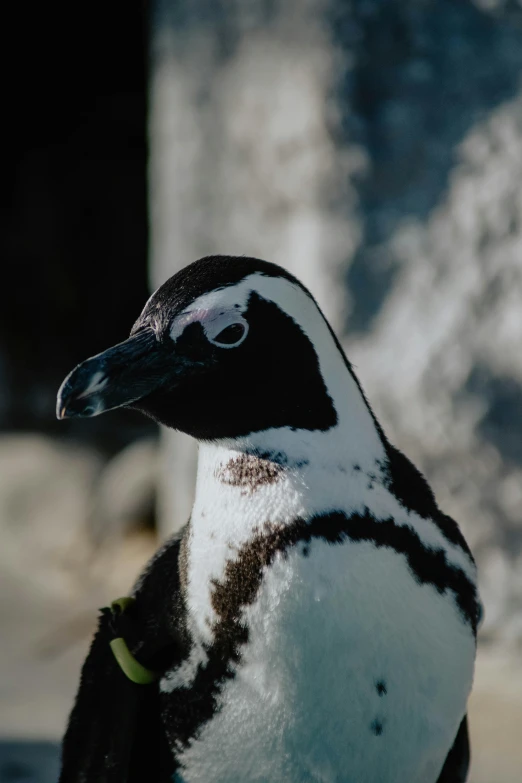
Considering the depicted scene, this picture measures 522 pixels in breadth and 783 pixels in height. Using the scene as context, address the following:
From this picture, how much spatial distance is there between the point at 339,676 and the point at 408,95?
125cm

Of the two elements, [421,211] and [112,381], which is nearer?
[112,381]

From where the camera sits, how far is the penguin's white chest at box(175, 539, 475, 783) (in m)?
0.76

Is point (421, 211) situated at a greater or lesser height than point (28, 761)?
greater

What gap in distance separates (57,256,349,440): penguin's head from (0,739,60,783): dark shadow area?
96cm

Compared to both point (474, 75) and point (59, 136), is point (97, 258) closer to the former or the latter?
point (59, 136)

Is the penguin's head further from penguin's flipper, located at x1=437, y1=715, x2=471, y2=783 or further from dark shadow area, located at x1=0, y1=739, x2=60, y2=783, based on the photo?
dark shadow area, located at x1=0, y1=739, x2=60, y2=783

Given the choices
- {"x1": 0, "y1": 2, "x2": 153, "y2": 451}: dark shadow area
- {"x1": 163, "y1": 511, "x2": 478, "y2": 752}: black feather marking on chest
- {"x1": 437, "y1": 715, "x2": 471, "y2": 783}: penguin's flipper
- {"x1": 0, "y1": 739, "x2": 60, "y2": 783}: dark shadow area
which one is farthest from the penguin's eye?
{"x1": 0, "y1": 2, "x2": 153, "y2": 451}: dark shadow area

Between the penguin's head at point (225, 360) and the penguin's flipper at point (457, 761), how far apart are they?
0.35m

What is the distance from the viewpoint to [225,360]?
2.54ft

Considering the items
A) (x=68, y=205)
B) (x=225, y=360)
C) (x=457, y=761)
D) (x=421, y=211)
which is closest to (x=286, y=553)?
(x=225, y=360)

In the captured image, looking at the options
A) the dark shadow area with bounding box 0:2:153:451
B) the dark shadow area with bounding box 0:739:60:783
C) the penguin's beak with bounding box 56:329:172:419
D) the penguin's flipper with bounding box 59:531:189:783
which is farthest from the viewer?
the dark shadow area with bounding box 0:2:153:451

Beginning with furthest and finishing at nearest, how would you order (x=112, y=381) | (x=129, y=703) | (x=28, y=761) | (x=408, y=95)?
(x=408, y=95) < (x=28, y=761) < (x=129, y=703) < (x=112, y=381)

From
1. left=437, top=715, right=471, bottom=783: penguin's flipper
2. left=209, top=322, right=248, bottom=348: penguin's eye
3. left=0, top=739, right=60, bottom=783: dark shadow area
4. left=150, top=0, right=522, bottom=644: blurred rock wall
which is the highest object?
left=150, top=0, right=522, bottom=644: blurred rock wall

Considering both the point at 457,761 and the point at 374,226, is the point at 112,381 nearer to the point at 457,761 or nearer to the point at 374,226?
the point at 457,761
